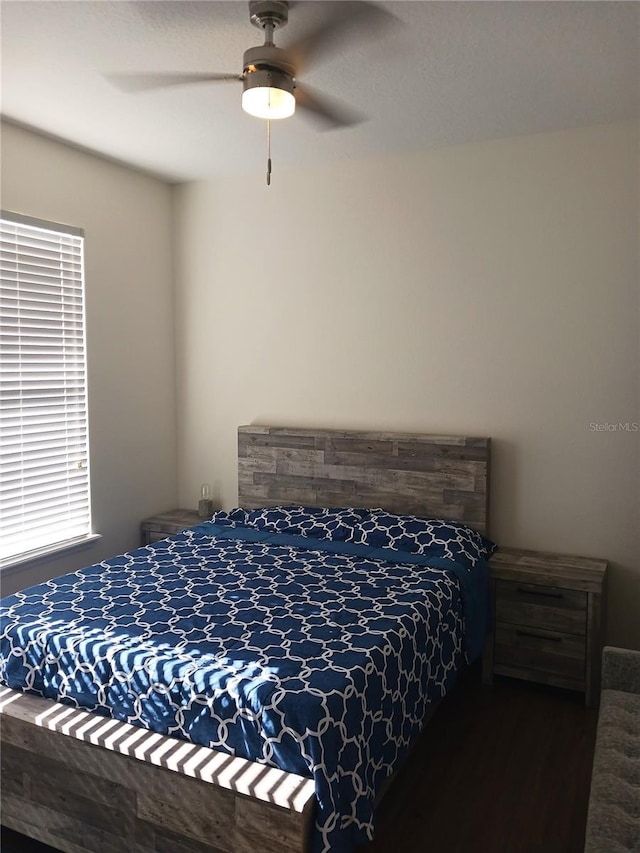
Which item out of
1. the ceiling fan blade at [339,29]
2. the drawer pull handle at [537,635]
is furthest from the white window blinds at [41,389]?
the drawer pull handle at [537,635]

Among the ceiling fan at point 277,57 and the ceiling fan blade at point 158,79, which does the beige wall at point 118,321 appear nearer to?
the ceiling fan blade at point 158,79

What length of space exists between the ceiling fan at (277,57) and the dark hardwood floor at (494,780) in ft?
8.21

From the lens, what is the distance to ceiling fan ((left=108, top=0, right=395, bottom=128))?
7.02 ft

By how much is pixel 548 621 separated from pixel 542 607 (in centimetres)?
7

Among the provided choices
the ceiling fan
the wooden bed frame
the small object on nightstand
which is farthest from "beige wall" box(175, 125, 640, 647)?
the wooden bed frame

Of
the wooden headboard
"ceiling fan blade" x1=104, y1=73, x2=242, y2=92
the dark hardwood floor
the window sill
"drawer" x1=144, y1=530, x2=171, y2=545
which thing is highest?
"ceiling fan blade" x1=104, y1=73, x2=242, y2=92

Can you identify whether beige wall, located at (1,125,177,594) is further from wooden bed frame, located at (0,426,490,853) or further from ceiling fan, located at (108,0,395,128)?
wooden bed frame, located at (0,426,490,853)

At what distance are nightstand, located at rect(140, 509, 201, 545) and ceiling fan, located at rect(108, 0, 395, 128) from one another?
2373 mm

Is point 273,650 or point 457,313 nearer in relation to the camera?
point 273,650

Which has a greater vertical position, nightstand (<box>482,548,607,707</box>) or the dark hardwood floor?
nightstand (<box>482,548,607,707</box>)

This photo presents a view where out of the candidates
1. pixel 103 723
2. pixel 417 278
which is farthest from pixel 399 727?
pixel 417 278

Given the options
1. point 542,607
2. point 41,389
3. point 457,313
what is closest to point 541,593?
point 542,607

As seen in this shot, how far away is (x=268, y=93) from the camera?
7.57 ft

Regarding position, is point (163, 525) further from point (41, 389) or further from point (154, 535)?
point (41, 389)
